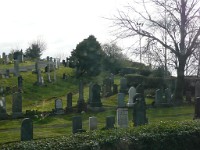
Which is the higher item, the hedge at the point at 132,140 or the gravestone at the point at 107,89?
the gravestone at the point at 107,89

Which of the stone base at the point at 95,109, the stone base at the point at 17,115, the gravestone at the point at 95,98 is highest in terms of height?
the gravestone at the point at 95,98

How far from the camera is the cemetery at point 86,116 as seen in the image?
34.9ft

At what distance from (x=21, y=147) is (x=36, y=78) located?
30.3 m

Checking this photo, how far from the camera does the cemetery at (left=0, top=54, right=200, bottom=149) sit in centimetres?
1064

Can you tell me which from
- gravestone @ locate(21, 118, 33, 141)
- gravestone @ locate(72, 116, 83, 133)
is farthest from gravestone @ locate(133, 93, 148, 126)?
gravestone @ locate(21, 118, 33, 141)

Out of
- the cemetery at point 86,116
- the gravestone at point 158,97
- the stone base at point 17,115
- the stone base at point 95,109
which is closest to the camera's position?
the cemetery at point 86,116

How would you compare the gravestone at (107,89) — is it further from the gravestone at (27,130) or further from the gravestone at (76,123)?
the gravestone at (27,130)

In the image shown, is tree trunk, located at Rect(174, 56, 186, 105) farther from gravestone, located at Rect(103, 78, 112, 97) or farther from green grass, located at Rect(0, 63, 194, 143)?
gravestone, located at Rect(103, 78, 112, 97)

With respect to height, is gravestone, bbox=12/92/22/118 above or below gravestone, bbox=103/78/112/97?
below

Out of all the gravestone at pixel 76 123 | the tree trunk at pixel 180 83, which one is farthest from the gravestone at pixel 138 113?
the tree trunk at pixel 180 83

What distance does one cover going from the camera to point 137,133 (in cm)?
1104

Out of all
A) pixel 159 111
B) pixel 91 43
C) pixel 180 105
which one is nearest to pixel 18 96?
pixel 159 111

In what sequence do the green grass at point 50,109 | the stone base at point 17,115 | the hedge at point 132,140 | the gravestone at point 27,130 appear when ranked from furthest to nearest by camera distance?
the stone base at point 17,115, the green grass at point 50,109, the gravestone at point 27,130, the hedge at point 132,140

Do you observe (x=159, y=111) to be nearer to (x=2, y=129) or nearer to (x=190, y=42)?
(x=190, y=42)
